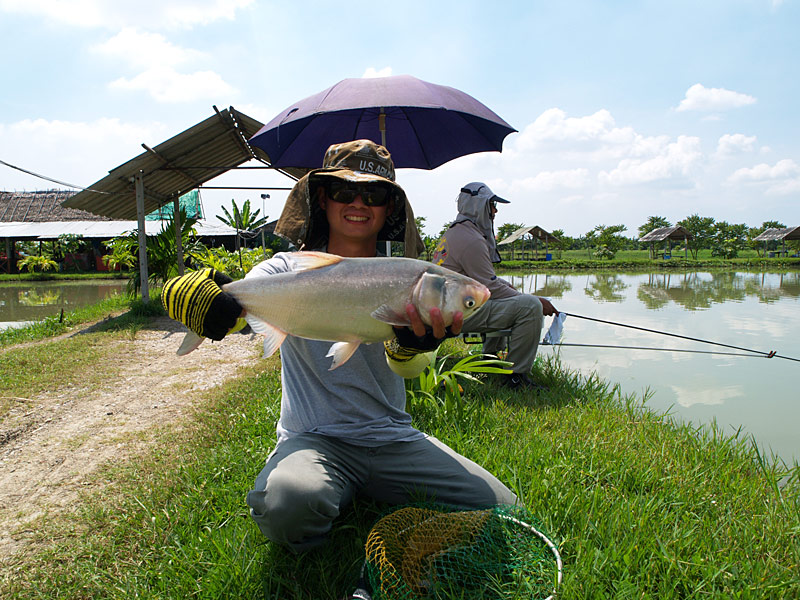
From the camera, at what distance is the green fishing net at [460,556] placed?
1.74 m

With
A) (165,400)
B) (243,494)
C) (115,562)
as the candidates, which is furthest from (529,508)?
(165,400)

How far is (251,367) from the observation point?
604cm

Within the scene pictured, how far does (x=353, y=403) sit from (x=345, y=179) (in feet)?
3.31

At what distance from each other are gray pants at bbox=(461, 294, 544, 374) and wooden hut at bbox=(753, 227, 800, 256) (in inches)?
1962

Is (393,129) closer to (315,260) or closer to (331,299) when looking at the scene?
(315,260)

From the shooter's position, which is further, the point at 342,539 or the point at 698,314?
the point at 698,314

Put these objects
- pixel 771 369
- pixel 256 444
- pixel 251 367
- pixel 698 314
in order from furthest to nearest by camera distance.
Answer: pixel 698 314
pixel 771 369
pixel 251 367
pixel 256 444

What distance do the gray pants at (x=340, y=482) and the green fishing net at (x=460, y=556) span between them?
0.11 meters

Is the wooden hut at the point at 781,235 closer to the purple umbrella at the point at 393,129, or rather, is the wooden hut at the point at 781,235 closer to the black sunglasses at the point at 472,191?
the purple umbrella at the point at 393,129

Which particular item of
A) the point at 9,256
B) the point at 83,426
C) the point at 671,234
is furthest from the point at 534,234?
the point at 83,426

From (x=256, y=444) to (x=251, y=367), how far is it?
10.2 feet

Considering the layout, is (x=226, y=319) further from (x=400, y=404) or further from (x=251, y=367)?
(x=251, y=367)

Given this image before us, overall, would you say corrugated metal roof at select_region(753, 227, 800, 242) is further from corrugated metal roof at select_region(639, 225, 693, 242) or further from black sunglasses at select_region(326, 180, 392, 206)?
black sunglasses at select_region(326, 180, 392, 206)

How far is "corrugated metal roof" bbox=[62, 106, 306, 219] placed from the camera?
9.02 metres
